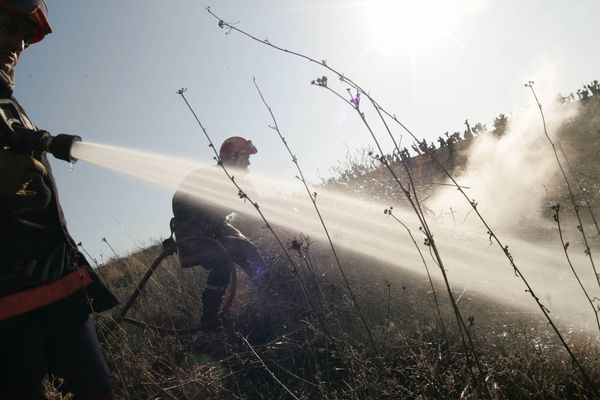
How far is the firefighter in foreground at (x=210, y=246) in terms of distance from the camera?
4125 mm

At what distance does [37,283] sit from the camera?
1.65 metres

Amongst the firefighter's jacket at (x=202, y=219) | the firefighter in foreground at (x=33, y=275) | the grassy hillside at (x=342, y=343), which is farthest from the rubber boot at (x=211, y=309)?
the firefighter in foreground at (x=33, y=275)

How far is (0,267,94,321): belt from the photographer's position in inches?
60.5

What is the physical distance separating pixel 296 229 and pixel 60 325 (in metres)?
4.45

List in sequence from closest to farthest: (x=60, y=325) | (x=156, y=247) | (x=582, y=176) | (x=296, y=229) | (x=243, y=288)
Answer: (x=60, y=325) → (x=243, y=288) → (x=296, y=229) → (x=582, y=176) → (x=156, y=247)

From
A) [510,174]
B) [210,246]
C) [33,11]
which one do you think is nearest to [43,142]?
[33,11]

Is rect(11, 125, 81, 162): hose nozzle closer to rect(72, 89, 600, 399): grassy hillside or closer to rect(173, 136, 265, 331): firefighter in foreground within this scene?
rect(72, 89, 600, 399): grassy hillside

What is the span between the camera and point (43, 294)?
1670mm

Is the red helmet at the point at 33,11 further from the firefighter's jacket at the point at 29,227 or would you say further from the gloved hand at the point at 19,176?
the gloved hand at the point at 19,176

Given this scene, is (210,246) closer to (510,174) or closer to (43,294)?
(43,294)

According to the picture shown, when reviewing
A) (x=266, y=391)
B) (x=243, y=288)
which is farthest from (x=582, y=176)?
(x=266, y=391)

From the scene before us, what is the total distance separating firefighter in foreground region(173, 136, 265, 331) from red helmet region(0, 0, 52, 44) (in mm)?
2544

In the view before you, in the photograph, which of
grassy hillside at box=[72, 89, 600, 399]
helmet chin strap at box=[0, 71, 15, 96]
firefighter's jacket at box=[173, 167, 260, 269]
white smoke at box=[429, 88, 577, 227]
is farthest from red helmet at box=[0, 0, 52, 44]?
white smoke at box=[429, 88, 577, 227]

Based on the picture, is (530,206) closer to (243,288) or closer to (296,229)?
(296,229)
